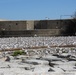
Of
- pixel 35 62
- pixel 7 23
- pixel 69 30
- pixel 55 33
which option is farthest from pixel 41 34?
pixel 35 62

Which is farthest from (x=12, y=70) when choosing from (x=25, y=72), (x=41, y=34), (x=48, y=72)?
(x=41, y=34)

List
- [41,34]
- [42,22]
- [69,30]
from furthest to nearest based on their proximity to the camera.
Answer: [42,22] < [69,30] < [41,34]

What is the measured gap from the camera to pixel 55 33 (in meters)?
39.6

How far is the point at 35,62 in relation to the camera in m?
6.37

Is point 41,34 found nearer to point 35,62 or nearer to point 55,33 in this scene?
point 55,33

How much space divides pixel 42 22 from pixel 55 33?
25.2ft

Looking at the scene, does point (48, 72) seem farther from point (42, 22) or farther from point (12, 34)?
point (42, 22)

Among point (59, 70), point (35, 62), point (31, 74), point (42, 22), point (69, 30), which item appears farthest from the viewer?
point (42, 22)

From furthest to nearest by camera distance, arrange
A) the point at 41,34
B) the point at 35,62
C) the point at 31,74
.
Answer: the point at 41,34, the point at 35,62, the point at 31,74

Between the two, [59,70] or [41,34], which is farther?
[41,34]

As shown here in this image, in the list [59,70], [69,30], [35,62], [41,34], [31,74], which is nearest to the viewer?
[31,74]

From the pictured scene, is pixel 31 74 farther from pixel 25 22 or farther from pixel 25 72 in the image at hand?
pixel 25 22

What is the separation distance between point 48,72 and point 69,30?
39230 millimetres

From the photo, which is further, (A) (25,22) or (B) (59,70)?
(A) (25,22)
